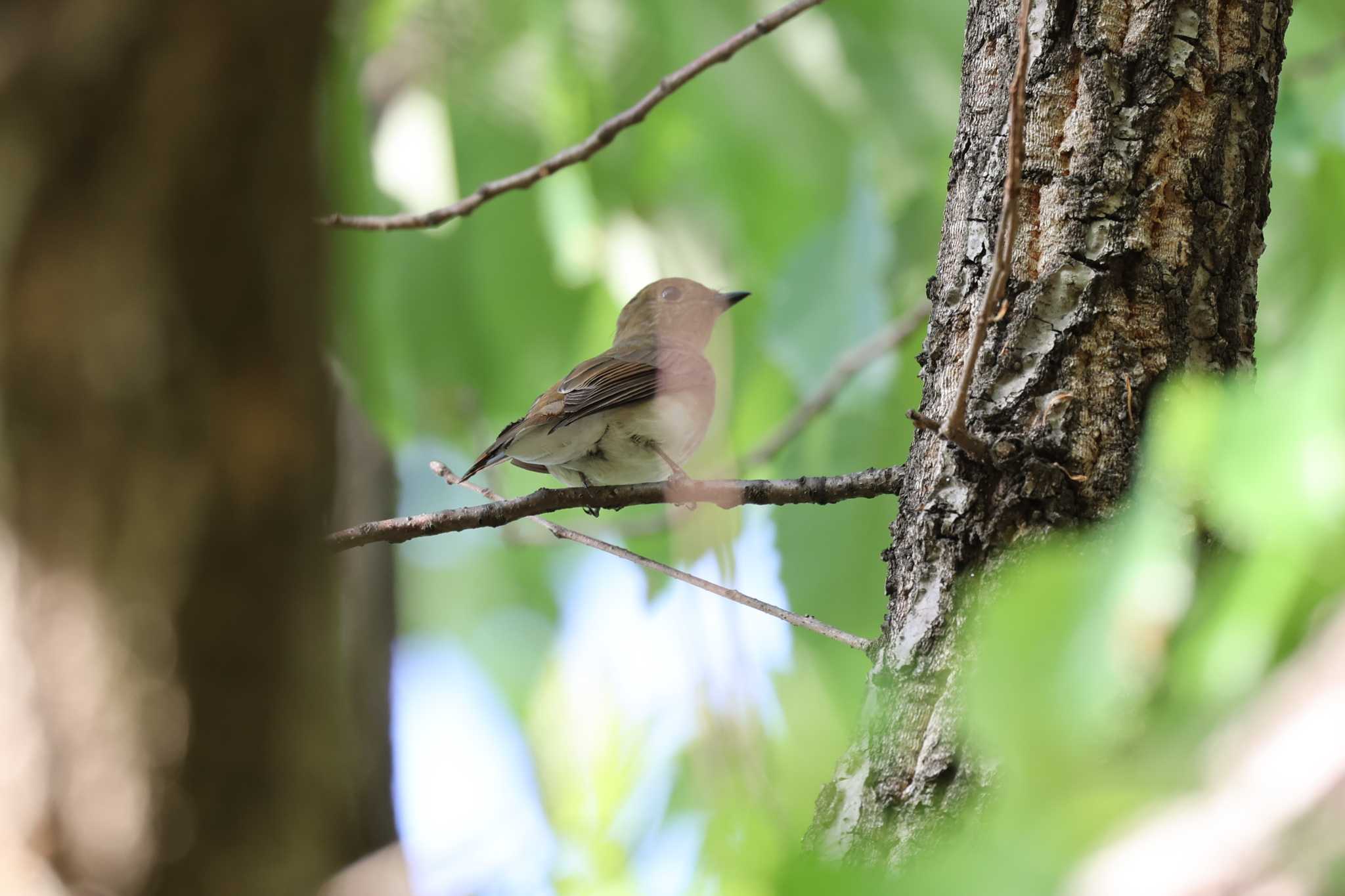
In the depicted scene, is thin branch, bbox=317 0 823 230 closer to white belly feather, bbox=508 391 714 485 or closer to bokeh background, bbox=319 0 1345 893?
bokeh background, bbox=319 0 1345 893

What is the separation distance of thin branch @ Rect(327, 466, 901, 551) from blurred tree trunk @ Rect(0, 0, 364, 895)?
1653 millimetres

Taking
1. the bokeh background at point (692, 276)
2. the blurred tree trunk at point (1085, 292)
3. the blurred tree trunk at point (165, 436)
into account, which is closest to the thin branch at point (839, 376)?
the bokeh background at point (692, 276)

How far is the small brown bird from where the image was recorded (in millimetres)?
5469

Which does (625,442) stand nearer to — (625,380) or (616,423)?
(616,423)

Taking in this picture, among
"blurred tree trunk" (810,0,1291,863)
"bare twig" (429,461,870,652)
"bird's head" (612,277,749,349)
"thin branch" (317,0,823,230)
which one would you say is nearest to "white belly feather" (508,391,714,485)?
"bird's head" (612,277,749,349)

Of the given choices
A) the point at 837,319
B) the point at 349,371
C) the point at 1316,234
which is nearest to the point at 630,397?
the point at 837,319

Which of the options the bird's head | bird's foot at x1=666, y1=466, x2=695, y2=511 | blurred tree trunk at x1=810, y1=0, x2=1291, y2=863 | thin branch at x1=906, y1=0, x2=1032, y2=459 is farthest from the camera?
the bird's head

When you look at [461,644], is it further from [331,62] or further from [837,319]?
[331,62]

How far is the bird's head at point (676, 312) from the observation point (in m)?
6.59

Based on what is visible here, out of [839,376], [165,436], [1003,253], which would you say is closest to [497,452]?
[839,376]

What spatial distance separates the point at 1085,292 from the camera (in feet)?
8.24

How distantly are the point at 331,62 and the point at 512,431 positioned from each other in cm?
402

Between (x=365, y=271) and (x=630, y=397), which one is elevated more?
(x=630, y=397)

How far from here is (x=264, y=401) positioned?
1200mm
